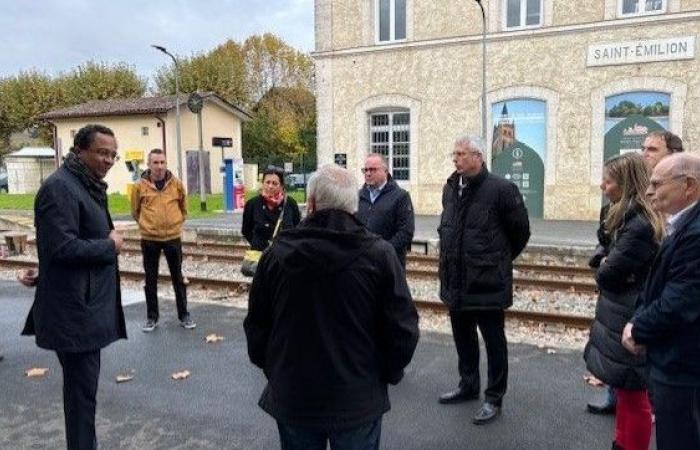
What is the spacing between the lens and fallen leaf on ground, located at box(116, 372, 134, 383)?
17.4 feet

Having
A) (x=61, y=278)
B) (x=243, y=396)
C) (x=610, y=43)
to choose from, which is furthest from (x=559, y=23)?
(x=61, y=278)

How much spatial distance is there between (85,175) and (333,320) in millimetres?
1843

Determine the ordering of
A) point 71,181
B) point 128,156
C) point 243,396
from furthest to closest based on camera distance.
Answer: point 128,156 → point 243,396 → point 71,181

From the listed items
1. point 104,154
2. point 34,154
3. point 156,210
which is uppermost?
point 34,154

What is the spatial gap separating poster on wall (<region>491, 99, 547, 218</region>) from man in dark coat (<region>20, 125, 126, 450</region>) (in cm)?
1540

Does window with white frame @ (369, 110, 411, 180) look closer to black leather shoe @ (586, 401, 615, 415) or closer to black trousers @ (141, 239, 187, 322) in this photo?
black trousers @ (141, 239, 187, 322)

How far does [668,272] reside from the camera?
102 inches

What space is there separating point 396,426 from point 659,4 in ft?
50.4

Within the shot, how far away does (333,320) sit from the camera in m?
2.40

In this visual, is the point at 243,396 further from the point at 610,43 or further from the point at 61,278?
the point at 610,43

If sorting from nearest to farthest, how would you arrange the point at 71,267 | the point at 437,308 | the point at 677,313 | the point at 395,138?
the point at 677,313
the point at 71,267
the point at 437,308
the point at 395,138

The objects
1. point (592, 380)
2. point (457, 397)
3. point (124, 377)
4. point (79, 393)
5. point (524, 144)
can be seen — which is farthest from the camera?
point (524, 144)

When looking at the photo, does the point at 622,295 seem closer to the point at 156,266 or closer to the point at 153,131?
the point at 156,266

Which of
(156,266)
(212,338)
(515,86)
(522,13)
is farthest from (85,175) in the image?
(522,13)
